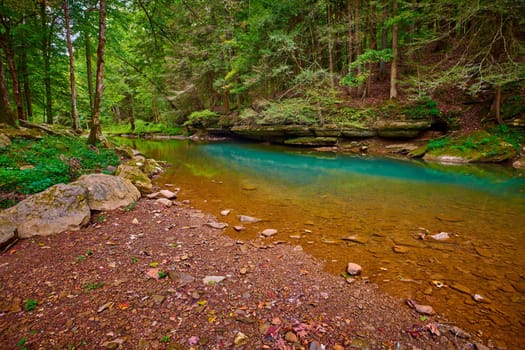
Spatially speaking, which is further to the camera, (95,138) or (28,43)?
(28,43)

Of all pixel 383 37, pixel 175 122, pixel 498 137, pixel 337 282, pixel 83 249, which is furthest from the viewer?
pixel 175 122

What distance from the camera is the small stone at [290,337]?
198 cm

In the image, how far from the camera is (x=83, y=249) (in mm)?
3217

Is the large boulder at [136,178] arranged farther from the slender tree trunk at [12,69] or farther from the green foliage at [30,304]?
the slender tree trunk at [12,69]

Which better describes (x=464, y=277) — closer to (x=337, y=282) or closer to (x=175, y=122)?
(x=337, y=282)

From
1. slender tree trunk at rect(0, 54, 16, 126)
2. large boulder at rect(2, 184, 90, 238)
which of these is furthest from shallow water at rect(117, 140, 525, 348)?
slender tree trunk at rect(0, 54, 16, 126)

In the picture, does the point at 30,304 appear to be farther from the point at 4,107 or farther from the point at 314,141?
the point at 314,141

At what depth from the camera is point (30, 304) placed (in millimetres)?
2174

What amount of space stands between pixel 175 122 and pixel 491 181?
3067 cm

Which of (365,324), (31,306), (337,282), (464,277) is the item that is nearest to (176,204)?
(31,306)

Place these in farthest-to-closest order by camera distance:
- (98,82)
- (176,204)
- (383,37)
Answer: (383,37) → (98,82) → (176,204)

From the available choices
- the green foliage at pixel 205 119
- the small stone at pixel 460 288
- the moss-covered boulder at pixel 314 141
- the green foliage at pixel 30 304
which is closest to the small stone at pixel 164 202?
the green foliage at pixel 30 304

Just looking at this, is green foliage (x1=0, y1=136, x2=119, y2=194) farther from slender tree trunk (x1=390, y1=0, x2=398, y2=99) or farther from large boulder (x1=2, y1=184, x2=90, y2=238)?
slender tree trunk (x1=390, y1=0, x2=398, y2=99)

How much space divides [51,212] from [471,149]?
15671 millimetres
